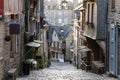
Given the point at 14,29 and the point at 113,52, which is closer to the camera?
the point at 14,29

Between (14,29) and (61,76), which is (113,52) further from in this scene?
(14,29)

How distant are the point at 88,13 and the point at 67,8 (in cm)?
7191

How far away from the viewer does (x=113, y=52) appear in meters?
20.9

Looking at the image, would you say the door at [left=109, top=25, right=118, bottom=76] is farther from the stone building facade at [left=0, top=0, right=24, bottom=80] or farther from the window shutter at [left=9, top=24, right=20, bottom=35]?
the window shutter at [left=9, top=24, right=20, bottom=35]

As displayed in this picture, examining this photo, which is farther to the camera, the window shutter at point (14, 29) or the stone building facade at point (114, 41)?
the stone building facade at point (114, 41)

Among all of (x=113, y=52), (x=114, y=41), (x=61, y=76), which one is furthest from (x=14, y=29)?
(x=61, y=76)

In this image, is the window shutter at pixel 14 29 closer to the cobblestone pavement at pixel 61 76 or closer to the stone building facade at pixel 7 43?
the stone building facade at pixel 7 43

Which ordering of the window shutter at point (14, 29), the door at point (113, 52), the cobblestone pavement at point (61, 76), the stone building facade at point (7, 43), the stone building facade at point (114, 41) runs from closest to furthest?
1. the stone building facade at point (7, 43)
2. the window shutter at point (14, 29)
3. the stone building facade at point (114, 41)
4. the door at point (113, 52)
5. the cobblestone pavement at point (61, 76)

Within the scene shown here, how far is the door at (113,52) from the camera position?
20281 millimetres

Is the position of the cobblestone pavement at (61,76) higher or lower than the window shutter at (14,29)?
lower

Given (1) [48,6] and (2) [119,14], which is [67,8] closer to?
(1) [48,6]

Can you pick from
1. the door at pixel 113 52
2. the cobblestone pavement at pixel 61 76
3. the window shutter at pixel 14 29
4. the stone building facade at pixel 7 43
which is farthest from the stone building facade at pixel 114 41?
the window shutter at pixel 14 29

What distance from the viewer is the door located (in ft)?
66.5

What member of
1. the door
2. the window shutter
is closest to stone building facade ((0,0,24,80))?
the window shutter
